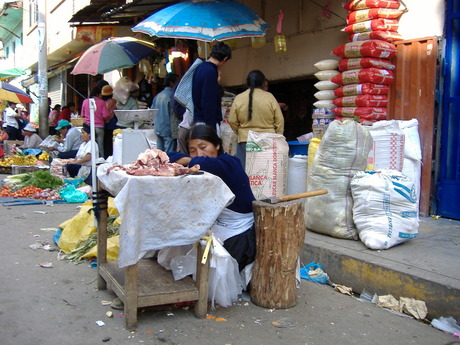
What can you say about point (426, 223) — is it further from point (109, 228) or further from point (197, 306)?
point (109, 228)

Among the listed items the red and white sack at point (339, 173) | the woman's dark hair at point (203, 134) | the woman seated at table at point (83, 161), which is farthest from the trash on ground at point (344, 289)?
the woman seated at table at point (83, 161)

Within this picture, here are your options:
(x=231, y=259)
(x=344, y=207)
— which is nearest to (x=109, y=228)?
(x=231, y=259)

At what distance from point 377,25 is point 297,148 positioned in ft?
6.21

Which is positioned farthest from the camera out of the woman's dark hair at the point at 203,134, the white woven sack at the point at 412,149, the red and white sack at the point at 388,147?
the white woven sack at the point at 412,149

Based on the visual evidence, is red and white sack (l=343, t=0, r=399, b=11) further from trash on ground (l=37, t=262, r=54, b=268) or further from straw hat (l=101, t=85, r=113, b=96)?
straw hat (l=101, t=85, r=113, b=96)

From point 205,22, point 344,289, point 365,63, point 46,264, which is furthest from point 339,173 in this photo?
point 205,22

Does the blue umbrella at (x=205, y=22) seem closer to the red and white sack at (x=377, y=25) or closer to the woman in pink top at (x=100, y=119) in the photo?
the red and white sack at (x=377, y=25)

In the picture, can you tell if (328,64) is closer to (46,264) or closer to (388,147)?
(388,147)

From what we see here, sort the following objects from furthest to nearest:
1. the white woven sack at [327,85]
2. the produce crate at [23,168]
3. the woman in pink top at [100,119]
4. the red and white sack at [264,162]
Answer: the produce crate at [23,168]
the woman in pink top at [100,119]
the white woven sack at [327,85]
the red and white sack at [264,162]

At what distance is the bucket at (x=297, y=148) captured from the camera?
605 cm

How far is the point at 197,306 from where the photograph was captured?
2.91 metres

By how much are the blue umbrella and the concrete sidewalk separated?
311 cm

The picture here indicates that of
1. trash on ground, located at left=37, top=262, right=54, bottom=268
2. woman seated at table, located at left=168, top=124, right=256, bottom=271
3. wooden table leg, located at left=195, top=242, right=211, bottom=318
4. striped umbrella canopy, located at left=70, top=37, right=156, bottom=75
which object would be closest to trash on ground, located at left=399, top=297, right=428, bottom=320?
woman seated at table, located at left=168, top=124, right=256, bottom=271

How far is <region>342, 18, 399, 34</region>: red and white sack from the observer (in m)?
5.06
